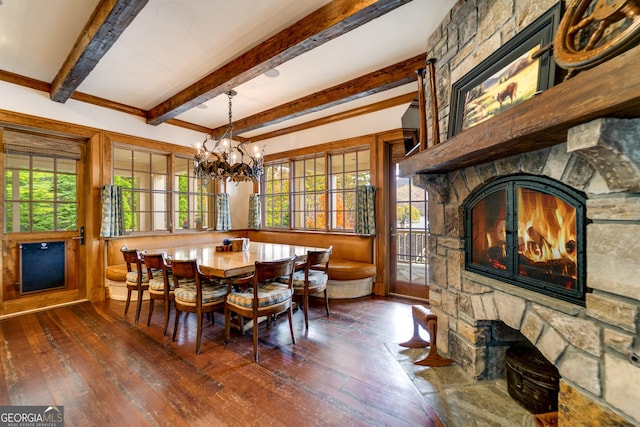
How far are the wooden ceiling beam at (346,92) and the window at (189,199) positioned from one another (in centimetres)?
142

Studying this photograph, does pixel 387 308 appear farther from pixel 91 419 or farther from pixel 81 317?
pixel 81 317

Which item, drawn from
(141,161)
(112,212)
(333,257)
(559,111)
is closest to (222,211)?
(141,161)

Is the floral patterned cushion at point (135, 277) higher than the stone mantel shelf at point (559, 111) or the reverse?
the reverse

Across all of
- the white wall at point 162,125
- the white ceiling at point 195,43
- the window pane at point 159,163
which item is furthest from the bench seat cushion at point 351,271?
the window pane at point 159,163

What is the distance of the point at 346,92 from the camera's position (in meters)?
3.39

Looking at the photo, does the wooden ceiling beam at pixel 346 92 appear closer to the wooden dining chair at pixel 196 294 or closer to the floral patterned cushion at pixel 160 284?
the wooden dining chair at pixel 196 294

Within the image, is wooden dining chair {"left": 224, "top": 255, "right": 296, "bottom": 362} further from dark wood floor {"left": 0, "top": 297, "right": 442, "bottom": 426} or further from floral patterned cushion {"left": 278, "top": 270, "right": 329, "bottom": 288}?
floral patterned cushion {"left": 278, "top": 270, "right": 329, "bottom": 288}

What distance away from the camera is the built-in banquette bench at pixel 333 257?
3770mm

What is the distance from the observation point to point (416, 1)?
205 centimetres

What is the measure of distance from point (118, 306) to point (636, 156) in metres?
4.98

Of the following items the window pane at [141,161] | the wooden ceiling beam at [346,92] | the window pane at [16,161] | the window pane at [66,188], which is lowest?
the window pane at [66,188]

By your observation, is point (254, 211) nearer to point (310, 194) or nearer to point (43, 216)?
point (310, 194)

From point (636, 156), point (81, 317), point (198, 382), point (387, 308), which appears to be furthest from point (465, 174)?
point (81, 317)

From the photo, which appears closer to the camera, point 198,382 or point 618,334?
point 618,334
